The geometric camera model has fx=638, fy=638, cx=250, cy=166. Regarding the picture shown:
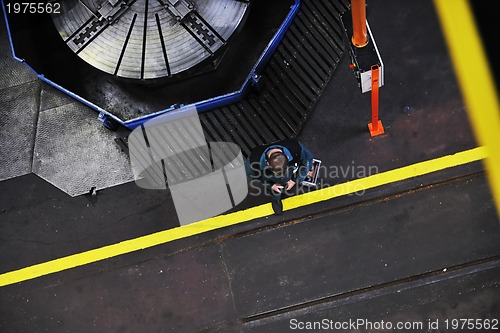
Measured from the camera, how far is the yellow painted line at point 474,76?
351 inches

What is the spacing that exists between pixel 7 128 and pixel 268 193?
13.8ft

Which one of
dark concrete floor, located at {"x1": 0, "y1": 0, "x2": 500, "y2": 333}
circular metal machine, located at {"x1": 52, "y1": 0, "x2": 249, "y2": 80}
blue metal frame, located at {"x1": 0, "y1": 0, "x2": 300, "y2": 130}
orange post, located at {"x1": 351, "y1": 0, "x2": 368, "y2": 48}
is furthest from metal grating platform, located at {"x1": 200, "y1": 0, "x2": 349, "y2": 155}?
orange post, located at {"x1": 351, "y1": 0, "x2": 368, "y2": 48}

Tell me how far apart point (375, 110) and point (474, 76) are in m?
1.75

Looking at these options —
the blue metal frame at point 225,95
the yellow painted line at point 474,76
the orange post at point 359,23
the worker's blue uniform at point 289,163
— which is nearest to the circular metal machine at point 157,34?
the blue metal frame at point 225,95

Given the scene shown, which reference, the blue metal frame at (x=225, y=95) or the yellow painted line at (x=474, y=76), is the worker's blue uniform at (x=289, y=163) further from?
the yellow painted line at (x=474, y=76)

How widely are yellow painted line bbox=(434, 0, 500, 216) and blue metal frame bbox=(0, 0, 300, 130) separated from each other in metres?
2.29

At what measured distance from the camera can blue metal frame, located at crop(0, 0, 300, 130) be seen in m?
8.95

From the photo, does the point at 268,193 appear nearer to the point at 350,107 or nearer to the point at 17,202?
the point at 350,107

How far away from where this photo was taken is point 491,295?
8.41 metres

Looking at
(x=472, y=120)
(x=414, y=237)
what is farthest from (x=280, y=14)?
(x=414, y=237)

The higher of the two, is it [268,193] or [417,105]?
[417,105]

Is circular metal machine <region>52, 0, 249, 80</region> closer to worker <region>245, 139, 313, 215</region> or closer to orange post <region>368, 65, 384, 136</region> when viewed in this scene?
worker <region>245, 139, 313, 215</region>

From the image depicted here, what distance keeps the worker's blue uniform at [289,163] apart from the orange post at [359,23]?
4.75 feet

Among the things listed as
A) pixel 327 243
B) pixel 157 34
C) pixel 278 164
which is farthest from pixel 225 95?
pixel 327 243
